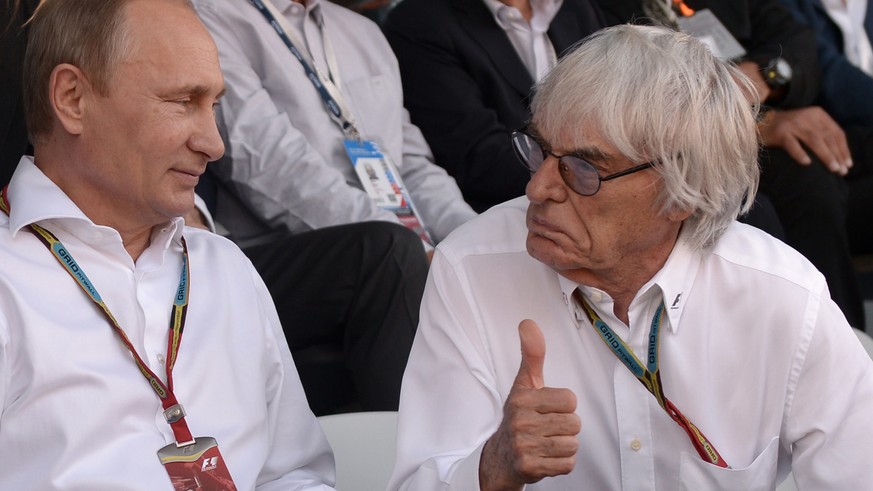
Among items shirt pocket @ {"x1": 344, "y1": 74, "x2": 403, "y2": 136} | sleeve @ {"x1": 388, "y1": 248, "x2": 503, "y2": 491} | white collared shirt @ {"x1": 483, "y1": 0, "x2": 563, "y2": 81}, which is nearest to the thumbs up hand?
sleeve @ {"x1": 388, "y1": 248, "x2": 503, "y2": 491}

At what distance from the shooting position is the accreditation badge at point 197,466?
6.10 ft

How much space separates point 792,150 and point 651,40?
2266 millimetres

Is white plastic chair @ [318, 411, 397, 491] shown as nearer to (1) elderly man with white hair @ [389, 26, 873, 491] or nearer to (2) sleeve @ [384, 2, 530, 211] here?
(1) elderly man with white hair @ [389, 26, 873, 491]

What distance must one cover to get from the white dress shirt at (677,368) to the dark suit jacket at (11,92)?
1.26 meters

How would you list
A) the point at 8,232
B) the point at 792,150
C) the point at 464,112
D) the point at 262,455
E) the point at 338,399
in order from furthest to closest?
the point at 792,150 < the point at 464,112 < the point at 338,399 < the point at 262,455 < the point at 8,232

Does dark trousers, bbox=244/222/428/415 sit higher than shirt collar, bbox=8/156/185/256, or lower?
lower

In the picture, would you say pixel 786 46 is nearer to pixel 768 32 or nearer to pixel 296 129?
pixel 768 32

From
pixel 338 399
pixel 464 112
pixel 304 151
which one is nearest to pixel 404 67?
pixel 464 112

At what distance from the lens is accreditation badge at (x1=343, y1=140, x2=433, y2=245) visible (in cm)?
353

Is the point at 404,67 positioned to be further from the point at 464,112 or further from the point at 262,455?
the point at 262,455

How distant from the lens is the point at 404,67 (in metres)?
4.07

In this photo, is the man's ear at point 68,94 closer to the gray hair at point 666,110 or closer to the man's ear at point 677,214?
the gray hair at point 666,110

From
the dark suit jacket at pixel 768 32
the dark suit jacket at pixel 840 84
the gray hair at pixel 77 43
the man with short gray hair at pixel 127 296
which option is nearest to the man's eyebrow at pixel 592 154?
the man with short gray hair at pixel 127 296

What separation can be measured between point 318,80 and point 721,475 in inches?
76.6
